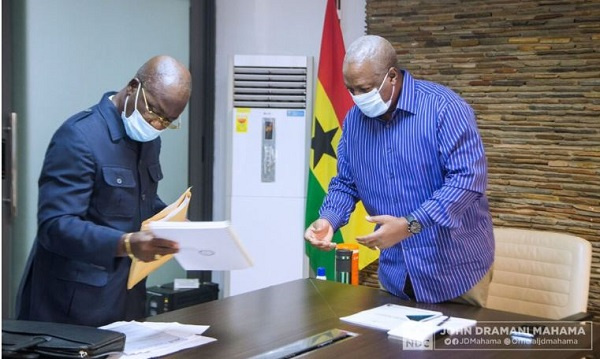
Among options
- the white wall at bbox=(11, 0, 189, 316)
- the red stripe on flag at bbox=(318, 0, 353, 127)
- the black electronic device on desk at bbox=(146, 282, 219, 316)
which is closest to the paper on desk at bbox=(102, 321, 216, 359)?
the white wall at bbox=(11, 0, 189, 316)

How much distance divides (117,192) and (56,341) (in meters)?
0.56

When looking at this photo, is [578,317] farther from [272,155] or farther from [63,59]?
[63,59]

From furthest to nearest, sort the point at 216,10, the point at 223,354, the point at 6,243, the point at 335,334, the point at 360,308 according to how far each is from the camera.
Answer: the point at 216,10, the point at 6,243, the point at 360,308, the point at 335,334, the point at 223,354

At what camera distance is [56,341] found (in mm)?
1524

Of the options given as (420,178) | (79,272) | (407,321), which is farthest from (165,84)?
(407,321)

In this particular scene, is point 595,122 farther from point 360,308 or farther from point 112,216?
point 112,216

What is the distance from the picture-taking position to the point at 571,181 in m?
3.48

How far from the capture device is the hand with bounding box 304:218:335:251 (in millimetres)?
2186

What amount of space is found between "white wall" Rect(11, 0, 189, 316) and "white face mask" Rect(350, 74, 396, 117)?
188cm

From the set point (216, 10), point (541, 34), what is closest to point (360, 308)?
point (541, 34)

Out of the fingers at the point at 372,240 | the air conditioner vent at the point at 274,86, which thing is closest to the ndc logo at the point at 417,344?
the fingers at the point at 372,240

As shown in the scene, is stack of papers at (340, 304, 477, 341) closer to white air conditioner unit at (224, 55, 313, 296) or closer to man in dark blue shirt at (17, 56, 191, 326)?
man in dark blue shirt at (17, 56, 191, 326)

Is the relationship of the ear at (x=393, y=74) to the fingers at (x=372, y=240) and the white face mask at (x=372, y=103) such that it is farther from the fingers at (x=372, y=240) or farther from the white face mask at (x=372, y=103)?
the fingers at (x=372, y=240)

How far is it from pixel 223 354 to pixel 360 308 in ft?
1.99
